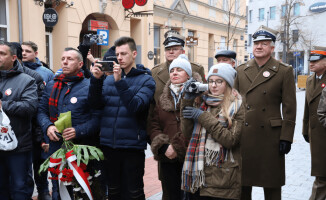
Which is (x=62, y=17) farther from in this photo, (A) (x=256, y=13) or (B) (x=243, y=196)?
(A) (x=256, y=13)

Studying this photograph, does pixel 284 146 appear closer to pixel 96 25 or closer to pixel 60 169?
pixel 60 169

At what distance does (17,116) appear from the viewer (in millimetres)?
3977

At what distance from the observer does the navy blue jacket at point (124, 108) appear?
3.55 metres

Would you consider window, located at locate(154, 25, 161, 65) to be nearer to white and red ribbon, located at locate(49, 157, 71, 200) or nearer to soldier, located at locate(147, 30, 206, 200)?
soldier, located at locate(147, 30, 206, 200)

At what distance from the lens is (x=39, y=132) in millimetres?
4680

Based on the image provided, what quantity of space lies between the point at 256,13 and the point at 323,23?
10898 mm

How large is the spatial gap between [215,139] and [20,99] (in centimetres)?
234

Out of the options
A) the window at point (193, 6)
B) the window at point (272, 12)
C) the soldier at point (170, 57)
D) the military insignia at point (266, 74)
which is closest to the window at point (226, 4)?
the window at point (193, 6)

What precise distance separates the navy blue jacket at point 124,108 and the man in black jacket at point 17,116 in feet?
2.91

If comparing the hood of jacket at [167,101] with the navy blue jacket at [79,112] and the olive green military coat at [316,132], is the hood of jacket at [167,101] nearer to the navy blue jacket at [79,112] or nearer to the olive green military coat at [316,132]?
the navy blue jacket at [79,112]

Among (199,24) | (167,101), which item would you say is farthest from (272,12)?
(167,101)

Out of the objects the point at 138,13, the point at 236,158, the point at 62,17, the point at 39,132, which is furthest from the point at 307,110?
the point at 138,13

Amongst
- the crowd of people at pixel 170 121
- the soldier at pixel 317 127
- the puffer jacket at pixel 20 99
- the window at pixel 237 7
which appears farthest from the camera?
the window at pixel 237 7

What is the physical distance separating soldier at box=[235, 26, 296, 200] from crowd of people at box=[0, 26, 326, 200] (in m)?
0.01
